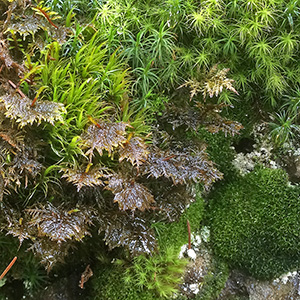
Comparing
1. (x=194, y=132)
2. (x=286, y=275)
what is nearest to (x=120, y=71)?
(x=194, y=132)

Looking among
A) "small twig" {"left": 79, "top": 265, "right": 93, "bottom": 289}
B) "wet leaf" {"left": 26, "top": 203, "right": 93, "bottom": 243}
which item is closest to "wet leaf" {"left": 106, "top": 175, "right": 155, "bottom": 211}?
"wet leaf" {"left": 26, "top": 203, "right": 93, "bottom": 243}

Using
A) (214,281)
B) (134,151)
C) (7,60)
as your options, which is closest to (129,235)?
(134,151)

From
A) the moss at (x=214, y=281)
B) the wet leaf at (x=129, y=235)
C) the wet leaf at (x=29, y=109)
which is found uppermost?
the wet leaf at (x=29, y=109)

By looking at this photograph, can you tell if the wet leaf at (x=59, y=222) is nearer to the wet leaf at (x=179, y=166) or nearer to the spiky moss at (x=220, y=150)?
the wet leaf at (x=179, y=166)

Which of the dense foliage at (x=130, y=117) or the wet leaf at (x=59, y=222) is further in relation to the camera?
the dense foliage at (x=130, y=117)

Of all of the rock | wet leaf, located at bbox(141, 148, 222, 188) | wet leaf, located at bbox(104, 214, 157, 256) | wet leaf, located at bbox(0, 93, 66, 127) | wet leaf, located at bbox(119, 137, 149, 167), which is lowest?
the rock

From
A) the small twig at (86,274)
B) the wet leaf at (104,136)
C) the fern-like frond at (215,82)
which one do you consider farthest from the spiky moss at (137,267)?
the fern-like frond at (215,82)

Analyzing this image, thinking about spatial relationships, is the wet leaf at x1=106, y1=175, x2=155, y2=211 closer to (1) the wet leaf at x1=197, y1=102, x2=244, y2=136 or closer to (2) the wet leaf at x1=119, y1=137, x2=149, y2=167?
(2) the wet leaf at x1=119, y1=137, x2=149, y2=167
